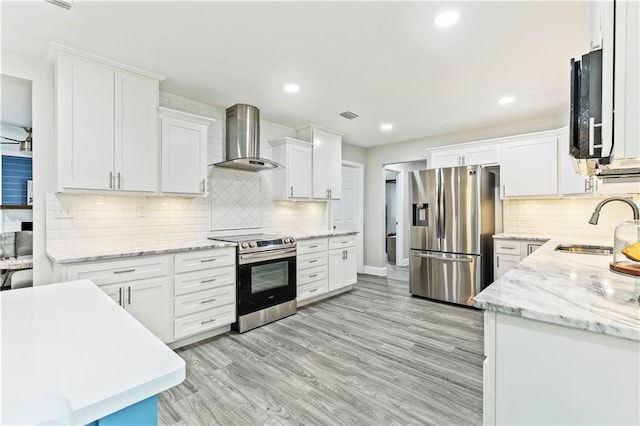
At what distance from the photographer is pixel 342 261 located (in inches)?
173

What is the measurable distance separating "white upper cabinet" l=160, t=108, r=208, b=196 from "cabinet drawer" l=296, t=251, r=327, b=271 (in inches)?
55.4

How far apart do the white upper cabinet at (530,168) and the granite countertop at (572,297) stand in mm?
2474

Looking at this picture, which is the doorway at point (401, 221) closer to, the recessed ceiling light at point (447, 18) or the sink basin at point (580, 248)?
the sink basin at point (580, 248)

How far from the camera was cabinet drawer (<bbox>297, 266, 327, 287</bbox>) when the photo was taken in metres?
3.76

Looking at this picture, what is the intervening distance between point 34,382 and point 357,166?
548 cm

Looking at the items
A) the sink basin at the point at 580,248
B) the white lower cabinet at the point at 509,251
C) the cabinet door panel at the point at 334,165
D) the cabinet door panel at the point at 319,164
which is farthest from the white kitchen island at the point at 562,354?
the cabinet door panel at the point at 334,165

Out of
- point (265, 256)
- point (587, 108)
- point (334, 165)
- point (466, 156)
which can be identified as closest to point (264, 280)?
point (265, 256)

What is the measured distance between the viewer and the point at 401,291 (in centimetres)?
461

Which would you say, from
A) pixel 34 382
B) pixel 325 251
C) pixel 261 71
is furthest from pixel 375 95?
pixel 34 382

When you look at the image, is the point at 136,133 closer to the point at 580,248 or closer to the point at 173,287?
the point at 173,287

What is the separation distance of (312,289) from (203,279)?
1.54 m

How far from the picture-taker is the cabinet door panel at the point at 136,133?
2.61 m

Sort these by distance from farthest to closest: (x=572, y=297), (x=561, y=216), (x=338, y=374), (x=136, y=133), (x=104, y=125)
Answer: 1. (x=561, y=216)
2. (x=136, y=133)
3. (x=104, y=125)
4. (x=338, y=374)
5. (x=572, y=297)

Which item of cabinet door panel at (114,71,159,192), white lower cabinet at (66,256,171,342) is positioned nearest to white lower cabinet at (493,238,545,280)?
white lower cabinet at (66,256,171,342)
